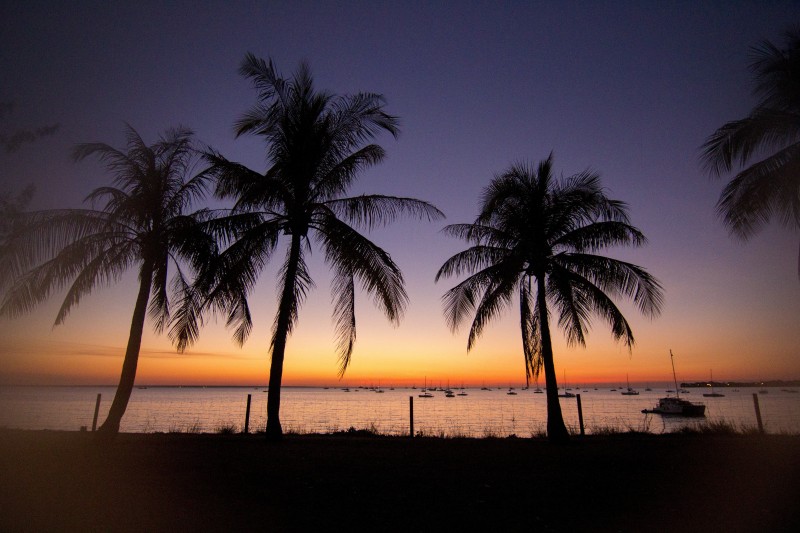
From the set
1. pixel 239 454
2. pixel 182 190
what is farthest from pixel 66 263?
pixel 239 454

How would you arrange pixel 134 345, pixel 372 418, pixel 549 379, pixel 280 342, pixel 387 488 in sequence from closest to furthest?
pixel 387 488 → pixel 134 345 → pixel 280 342 → pixel 549 379 → pixel 372 418

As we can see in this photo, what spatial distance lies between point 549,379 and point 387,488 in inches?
327

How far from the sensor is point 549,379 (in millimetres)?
13805

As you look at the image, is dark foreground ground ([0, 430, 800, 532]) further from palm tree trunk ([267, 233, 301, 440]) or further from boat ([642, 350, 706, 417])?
boat ([642, 350, 706, 417])

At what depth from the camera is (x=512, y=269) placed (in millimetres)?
14094

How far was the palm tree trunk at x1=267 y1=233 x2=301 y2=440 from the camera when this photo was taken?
1232cm

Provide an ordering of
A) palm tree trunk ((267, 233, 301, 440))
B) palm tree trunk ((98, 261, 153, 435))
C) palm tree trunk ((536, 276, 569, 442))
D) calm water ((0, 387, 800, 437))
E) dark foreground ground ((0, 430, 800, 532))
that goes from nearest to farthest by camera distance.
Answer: dark foreground ground ((0, 430, 800, 532)) < palm tree trunk ((98, 261, 153, 435)) < palm tree trunk ((267, 233, 301, 440)) < palm tree trunk ((536, 276, 569, 442)) < calm water ((0, 387, 800, 437))

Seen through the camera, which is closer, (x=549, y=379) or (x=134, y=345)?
(x=134, y=345)

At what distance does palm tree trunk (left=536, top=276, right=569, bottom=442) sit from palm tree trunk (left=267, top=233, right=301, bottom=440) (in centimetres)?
787

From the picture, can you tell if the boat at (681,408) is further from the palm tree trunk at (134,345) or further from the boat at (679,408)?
the palm tree trunk at (134,345)

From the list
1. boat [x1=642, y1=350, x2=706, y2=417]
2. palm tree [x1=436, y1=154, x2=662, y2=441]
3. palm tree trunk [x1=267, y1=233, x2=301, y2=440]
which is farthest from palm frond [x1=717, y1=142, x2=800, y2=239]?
boat [x1=642, y1=350, x2=706, y2=417]

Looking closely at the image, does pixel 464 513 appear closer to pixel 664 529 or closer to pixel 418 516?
pixel 418 516

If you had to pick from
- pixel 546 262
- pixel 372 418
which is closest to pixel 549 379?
pixel 546 262

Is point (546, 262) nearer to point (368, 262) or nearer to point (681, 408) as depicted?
point (368, 262)
